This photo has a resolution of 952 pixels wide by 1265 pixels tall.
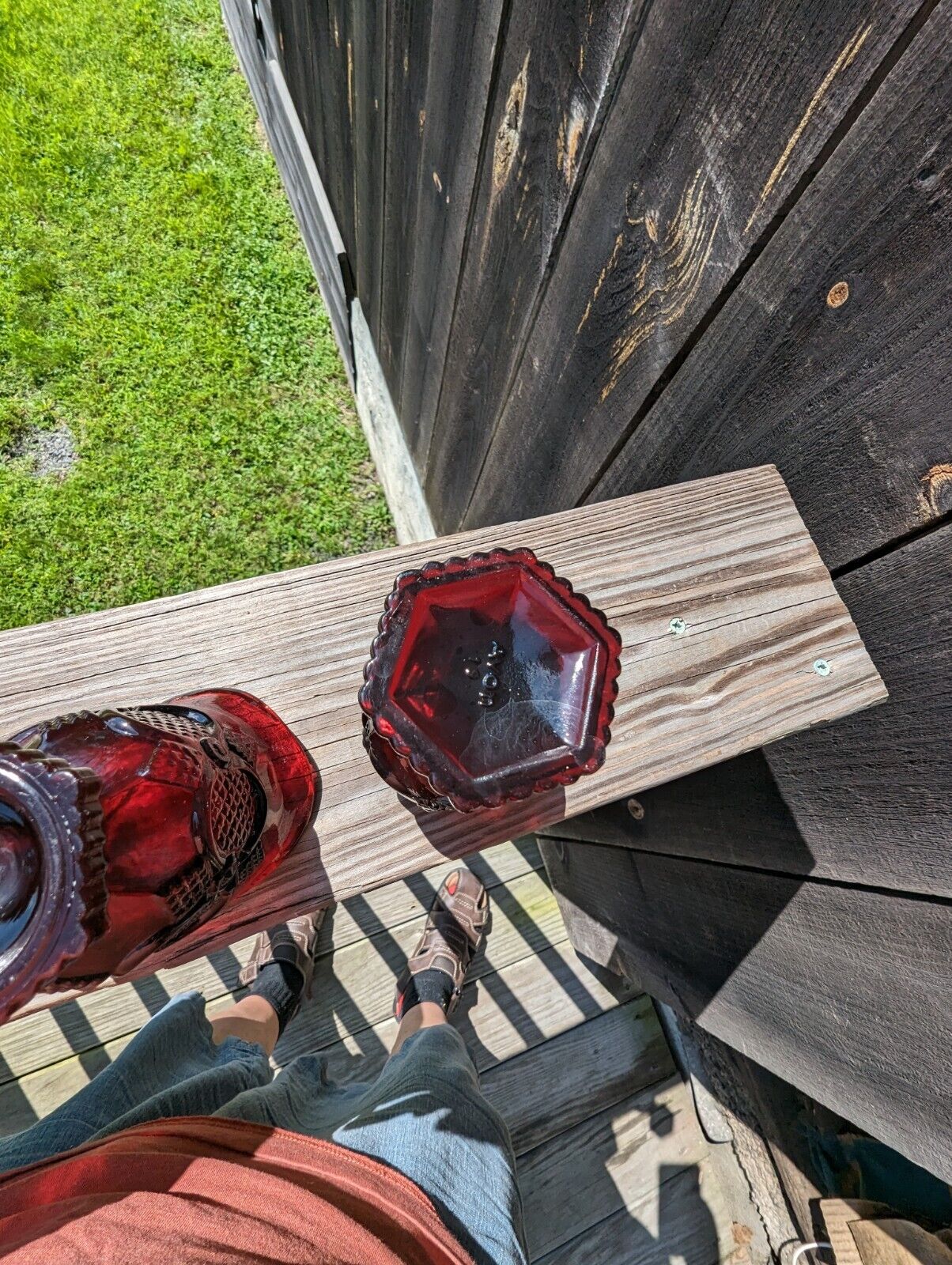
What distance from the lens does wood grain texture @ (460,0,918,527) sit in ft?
1.98

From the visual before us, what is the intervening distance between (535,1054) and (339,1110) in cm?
93

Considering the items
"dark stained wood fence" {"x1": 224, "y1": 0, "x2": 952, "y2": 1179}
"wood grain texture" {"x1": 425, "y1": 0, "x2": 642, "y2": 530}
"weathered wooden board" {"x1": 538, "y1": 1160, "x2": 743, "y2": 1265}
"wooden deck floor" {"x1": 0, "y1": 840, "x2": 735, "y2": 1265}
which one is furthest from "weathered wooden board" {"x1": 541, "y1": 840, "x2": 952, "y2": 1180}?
"wood grain texture" {"x1": 425, "y1": 0, "x2": 642, "y2": 530}

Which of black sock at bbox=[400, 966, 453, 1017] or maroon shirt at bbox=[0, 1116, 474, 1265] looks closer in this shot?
maroon shirt at bbox=[0, 1116, 474, 1265]

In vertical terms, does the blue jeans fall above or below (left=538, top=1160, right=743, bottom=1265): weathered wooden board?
above

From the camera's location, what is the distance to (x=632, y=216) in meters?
0.89

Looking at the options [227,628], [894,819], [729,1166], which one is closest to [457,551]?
[227,628]

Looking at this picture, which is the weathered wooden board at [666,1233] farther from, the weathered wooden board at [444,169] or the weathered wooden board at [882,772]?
the weathered wooden board at [444,169]

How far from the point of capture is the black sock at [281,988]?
2129 millimetres

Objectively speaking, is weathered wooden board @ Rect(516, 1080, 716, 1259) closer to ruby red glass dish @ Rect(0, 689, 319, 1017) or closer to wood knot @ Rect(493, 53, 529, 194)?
ruby red glass dish @ Rect(0, 689, 319, 1017)

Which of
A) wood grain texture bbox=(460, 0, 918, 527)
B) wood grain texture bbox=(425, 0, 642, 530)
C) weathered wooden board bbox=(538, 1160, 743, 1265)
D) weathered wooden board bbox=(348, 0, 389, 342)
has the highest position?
weathered wooden board bbox=(348, 0, 389, 342)

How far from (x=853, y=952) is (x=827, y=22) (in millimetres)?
1124

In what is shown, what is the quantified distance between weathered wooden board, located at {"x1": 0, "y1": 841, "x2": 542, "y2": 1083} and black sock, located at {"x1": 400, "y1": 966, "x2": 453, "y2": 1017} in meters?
0.19

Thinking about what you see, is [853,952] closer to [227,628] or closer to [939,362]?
[939,362]

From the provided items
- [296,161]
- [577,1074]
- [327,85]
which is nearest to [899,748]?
[577,1074]
